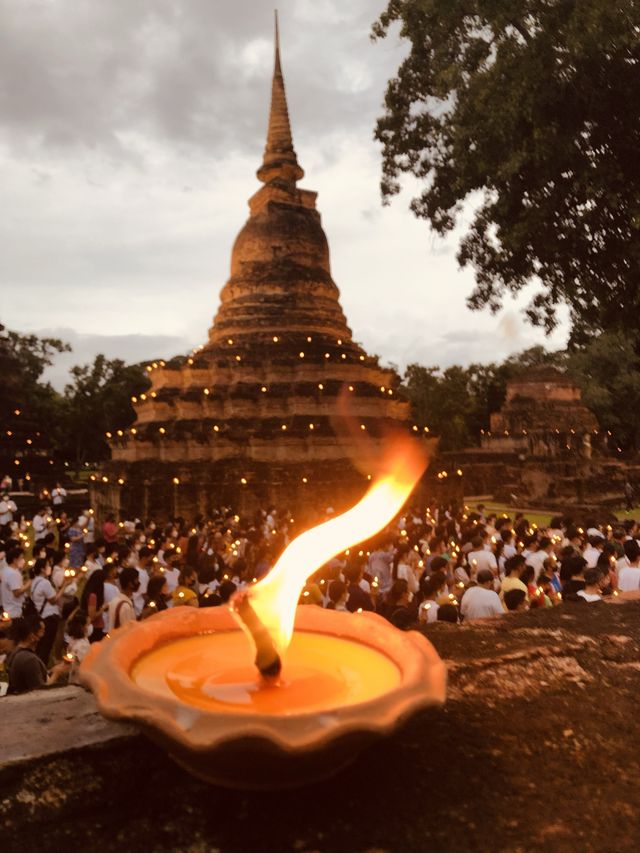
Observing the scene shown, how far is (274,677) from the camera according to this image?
1668 mm

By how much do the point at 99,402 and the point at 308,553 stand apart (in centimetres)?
4756

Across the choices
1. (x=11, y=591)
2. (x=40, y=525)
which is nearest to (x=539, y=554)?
(x=11, y=591)

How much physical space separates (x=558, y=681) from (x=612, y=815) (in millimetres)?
818

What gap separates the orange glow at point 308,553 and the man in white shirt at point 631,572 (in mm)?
6203

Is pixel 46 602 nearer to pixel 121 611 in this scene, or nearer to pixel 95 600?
pixel 95 600

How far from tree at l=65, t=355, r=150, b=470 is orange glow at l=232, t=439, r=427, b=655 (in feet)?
153

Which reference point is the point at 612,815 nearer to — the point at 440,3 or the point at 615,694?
the point at 615,694

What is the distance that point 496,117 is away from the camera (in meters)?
10.1

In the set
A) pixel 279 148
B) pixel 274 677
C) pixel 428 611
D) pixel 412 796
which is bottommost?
pixel 428 611

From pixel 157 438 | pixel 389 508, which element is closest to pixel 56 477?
pixel 157 438

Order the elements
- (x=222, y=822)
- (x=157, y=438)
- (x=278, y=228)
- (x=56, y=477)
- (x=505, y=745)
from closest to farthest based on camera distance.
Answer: (x=222, y=822) → (x=505, y=745) → (x=157, y=438) → (x=278, y=228) → (x=56, y=477)

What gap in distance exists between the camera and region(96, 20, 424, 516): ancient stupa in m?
20.3

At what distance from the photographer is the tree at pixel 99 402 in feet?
153

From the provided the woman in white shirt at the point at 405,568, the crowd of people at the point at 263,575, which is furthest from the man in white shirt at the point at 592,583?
the woman in white shirt at the point at 405,568
